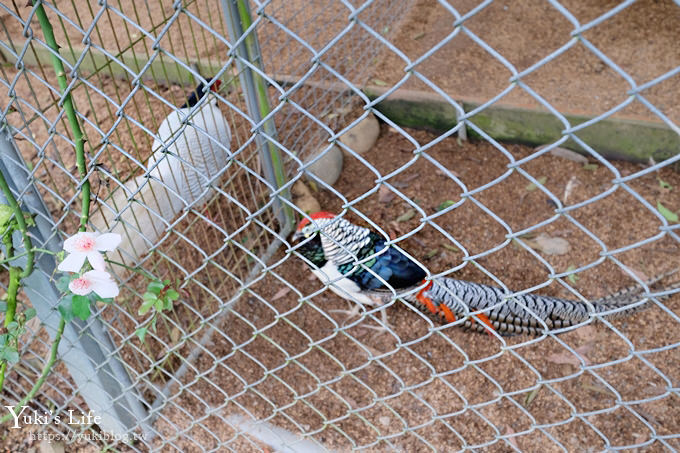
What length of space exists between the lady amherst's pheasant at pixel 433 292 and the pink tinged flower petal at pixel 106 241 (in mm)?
943

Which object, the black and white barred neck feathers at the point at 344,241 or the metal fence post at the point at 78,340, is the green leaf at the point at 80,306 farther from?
the black and white barred neck feathers at the point at 344,241

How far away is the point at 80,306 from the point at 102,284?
11 centimetres

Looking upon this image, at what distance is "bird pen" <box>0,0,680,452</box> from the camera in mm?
1368

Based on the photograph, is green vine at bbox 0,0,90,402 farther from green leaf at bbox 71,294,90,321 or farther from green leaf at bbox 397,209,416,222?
green leaf at bbox 397,209,416,222

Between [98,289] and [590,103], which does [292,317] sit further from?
[590,103]

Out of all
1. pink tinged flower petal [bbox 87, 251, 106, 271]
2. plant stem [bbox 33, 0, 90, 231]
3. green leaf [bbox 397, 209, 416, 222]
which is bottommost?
pink tinged flower petal [bbox 87, 251, 106, 271]

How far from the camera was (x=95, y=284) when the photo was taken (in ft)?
4.00

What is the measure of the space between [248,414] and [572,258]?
165cm

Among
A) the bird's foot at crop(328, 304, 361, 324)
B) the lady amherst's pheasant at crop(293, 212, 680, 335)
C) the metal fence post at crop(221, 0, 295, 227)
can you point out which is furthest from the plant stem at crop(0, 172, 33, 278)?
the bird's foot at crop(328, 304, 361, 324)

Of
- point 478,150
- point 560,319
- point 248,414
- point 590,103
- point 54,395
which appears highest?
point 590,103

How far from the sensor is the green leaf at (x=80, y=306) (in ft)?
4.17

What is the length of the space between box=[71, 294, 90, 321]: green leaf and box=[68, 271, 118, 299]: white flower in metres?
0.05

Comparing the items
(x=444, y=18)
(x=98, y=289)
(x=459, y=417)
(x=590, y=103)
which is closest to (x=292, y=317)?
(x=459, y=417)

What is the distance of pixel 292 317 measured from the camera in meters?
2.48
